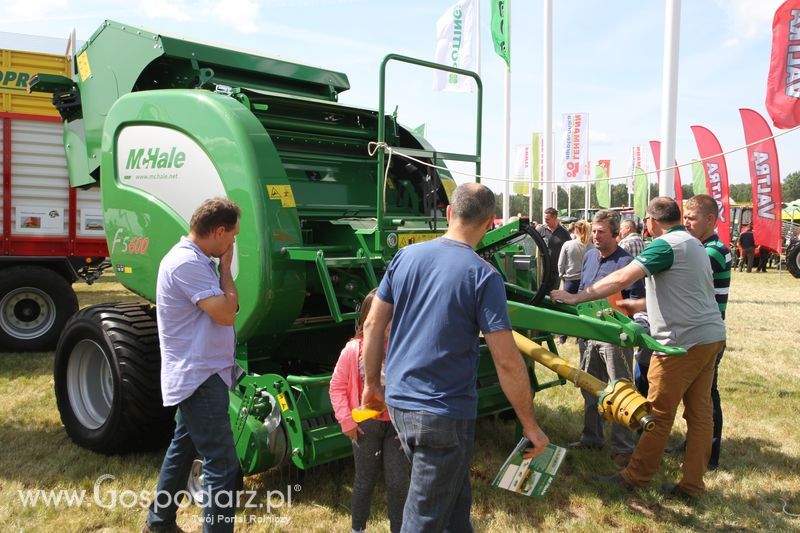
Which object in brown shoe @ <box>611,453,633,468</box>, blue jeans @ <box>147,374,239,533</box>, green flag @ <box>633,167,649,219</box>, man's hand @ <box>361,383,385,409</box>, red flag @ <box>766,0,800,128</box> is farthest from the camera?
green flag @ <box>633,167,649,219</box>

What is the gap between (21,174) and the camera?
24.8 feet

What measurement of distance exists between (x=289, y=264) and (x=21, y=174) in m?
5.49

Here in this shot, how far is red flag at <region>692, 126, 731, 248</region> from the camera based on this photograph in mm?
16672

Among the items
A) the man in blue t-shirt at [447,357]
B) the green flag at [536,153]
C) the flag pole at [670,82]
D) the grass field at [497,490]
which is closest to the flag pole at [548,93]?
the flag pole at [670,82]

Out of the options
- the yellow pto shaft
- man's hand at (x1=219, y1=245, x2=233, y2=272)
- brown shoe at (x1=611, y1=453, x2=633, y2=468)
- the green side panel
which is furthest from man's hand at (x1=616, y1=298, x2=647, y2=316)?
man's hand at (x1=219, y1=245, x2=233, y2=272)

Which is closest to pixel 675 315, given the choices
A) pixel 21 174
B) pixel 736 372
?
pixel 736 372

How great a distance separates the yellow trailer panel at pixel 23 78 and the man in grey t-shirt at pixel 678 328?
6.69m

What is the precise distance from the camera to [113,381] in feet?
13.3

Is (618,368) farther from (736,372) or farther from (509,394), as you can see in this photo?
(736,372)

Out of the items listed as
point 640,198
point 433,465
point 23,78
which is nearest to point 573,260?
point 433,465

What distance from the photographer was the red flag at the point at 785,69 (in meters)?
8.89

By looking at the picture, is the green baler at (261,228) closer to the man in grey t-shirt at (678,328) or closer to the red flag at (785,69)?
the man in grey t-shirt at (678,328)

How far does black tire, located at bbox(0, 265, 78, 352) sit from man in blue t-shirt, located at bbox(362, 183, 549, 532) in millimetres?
6551

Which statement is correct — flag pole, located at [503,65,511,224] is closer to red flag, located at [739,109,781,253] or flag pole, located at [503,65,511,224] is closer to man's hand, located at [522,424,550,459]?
red flag, located at [739,109,781,253]
